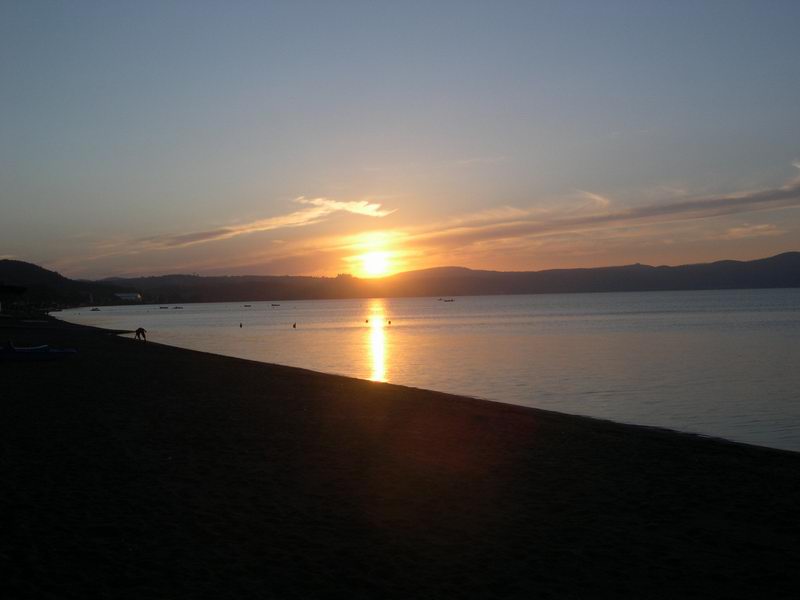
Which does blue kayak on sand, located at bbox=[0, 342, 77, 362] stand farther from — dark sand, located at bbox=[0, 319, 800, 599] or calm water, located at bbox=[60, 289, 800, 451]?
calm water, located at bbox=[60, 289, 800, 451]

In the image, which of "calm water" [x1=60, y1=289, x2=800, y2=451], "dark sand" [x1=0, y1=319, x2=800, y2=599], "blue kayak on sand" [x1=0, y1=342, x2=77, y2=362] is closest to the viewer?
"dark sand" [x1=0, y1=319, x2=800, y2=599]

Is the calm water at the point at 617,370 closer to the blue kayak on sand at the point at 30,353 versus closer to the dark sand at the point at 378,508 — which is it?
the dark sand at the point at 378,508

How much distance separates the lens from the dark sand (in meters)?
6.59

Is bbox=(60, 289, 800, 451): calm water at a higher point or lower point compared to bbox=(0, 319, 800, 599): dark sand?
lower

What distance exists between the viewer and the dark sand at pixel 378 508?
6.59m

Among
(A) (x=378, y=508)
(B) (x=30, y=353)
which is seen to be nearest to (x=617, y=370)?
(B) (x=30, y=353)

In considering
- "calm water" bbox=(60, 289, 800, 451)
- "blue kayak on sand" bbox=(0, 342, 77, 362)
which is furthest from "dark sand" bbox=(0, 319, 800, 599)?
"blue kayak on sand" bbox=(0, 342, 77, 362)

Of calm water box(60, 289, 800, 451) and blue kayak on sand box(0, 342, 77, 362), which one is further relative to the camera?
blue kayak on sand box(0, 342, 77, 362)

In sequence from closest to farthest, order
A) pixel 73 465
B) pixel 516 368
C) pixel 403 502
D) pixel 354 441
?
1. pixel 403 502
2. pixel 73 465
3. pixel 354 441
4. pixel 516 368

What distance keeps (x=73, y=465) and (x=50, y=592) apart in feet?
16.1

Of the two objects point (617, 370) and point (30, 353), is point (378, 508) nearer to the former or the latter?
point (30, 353)

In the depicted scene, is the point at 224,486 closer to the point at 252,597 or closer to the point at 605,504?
the point at 252,597

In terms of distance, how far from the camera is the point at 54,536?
715 cm

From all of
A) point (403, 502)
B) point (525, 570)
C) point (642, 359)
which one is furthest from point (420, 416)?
point (642, 359)
